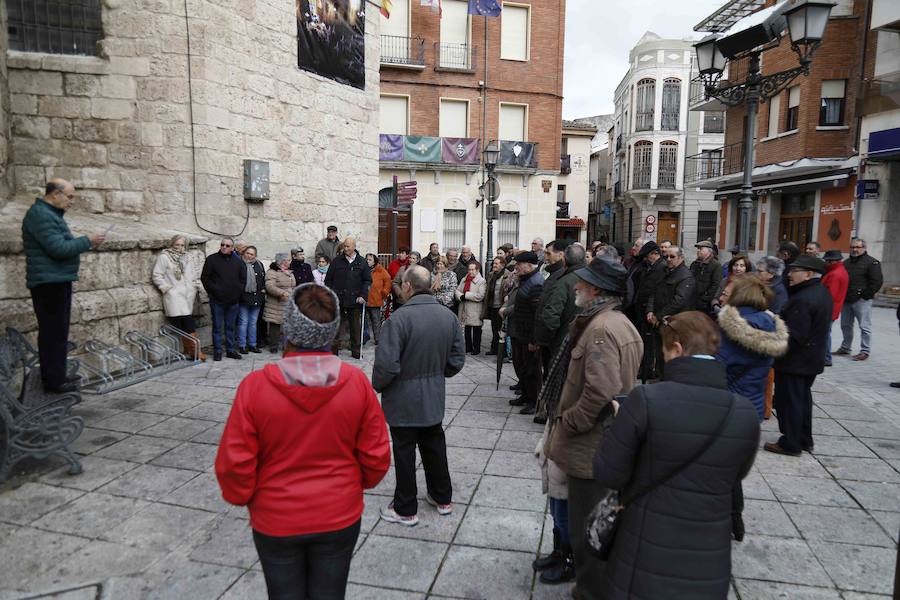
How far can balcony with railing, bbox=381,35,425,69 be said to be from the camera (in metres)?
22.7

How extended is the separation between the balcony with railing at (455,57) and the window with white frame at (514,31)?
4.53 feet

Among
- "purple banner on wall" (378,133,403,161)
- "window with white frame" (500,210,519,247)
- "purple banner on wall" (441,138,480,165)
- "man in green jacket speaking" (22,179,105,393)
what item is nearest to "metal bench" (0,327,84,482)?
"man in green jacket speaking" (22,179,105,393)

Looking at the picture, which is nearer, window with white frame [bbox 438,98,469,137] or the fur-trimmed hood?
the fur-trimmed hood

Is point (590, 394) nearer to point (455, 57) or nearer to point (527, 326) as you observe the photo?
point (527, 326)

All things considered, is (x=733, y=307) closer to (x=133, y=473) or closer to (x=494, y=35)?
(x=133, y=473)

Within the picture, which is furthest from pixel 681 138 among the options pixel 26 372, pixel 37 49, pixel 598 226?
pixel 26 372

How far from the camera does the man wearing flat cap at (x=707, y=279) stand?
780 cm

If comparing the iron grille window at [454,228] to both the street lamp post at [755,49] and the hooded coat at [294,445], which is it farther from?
the hooded coat at [294,445]

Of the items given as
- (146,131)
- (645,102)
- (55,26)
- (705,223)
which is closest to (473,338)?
(146,131)

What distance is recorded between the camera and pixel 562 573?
3.23 m

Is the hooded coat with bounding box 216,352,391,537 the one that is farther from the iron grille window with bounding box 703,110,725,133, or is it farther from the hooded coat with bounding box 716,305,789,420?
the iron grille window with bounding box 703,110,725,133

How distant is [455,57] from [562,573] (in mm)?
23101

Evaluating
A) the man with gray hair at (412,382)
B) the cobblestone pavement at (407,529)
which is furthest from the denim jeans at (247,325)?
the man with gray hair at (412,382)

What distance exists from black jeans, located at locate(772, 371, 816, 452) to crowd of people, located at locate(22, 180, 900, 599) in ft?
0.04
